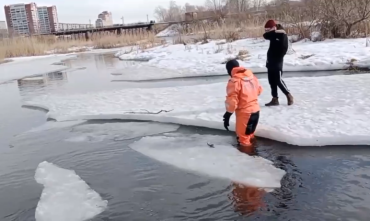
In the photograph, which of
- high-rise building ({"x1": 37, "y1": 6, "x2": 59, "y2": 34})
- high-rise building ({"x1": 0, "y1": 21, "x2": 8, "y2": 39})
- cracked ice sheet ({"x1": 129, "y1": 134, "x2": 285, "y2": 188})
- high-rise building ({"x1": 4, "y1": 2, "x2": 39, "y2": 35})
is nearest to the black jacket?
cracked ice sheet ({"x1": 129, "y1": 134, "x2": 285, "y2": 188})

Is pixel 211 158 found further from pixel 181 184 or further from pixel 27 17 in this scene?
pixel 27 17

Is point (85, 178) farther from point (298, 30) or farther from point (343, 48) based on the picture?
point (298, 30)

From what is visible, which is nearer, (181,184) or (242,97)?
(181,184)

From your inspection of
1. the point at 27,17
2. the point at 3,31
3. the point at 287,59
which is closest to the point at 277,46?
the point at 287,59

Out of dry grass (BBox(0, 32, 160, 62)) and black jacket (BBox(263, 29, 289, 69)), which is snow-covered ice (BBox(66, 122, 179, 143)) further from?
dry grass (BBox(0, 32, 160, 62))

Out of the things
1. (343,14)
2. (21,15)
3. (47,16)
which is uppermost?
(21,15)

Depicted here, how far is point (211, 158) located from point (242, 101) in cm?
83

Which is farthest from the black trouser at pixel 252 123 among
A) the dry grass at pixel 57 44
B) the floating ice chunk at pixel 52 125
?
the dry grass at pixel 57 44

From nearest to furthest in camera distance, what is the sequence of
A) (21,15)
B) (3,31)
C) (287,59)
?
(287,59)
(3,31)
(21,15)

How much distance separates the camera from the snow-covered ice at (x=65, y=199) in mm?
3539

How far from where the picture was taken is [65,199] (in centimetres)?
387

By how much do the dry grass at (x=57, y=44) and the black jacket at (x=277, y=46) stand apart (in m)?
21.3

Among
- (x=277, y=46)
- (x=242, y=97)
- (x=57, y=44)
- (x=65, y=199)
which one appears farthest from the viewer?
(x=57, y=44)

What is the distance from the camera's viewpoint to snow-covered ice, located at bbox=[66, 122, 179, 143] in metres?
5.98
